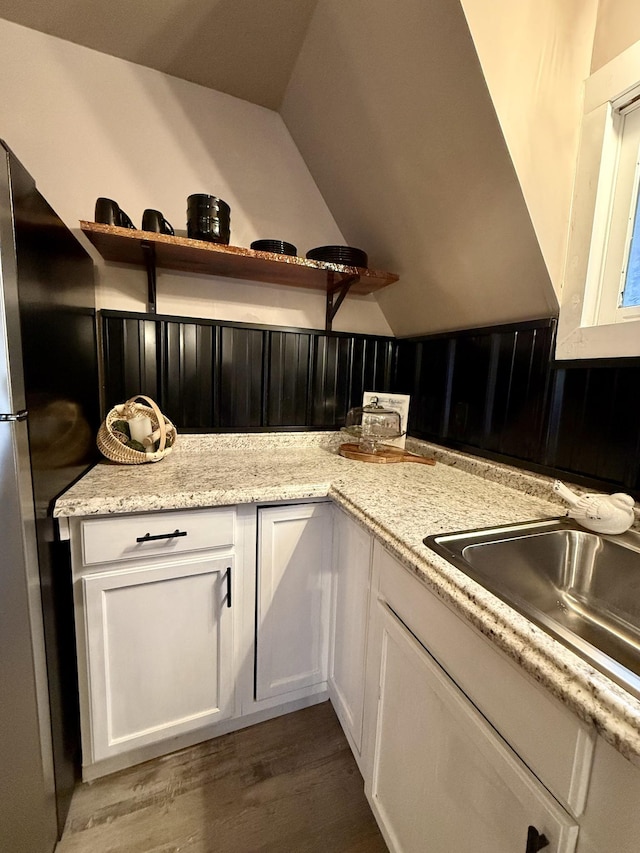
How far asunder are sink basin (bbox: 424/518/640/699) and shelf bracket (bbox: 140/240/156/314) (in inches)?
53.3

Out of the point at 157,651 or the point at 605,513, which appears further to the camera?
the point at 157,651

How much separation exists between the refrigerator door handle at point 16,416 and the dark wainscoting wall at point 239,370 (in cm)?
70

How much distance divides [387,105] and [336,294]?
0.76 m

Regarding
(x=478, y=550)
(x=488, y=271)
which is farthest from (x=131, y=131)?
(x=478, y=550)

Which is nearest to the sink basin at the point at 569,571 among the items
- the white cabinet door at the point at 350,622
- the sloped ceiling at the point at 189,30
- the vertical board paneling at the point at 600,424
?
the vertical board paneling at the point at 600,424

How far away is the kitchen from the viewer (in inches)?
39.3

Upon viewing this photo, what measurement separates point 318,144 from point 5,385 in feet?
4.89

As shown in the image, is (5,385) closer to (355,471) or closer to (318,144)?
(355,471)

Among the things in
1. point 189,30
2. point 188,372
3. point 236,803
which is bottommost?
point 236,803

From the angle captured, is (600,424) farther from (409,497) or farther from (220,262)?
(220,262)

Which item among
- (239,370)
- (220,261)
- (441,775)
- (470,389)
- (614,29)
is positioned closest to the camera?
(441,775)

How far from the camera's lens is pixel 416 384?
185 cm

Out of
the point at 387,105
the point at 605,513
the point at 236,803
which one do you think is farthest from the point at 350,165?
the point at 236,803

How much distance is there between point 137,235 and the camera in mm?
1203
